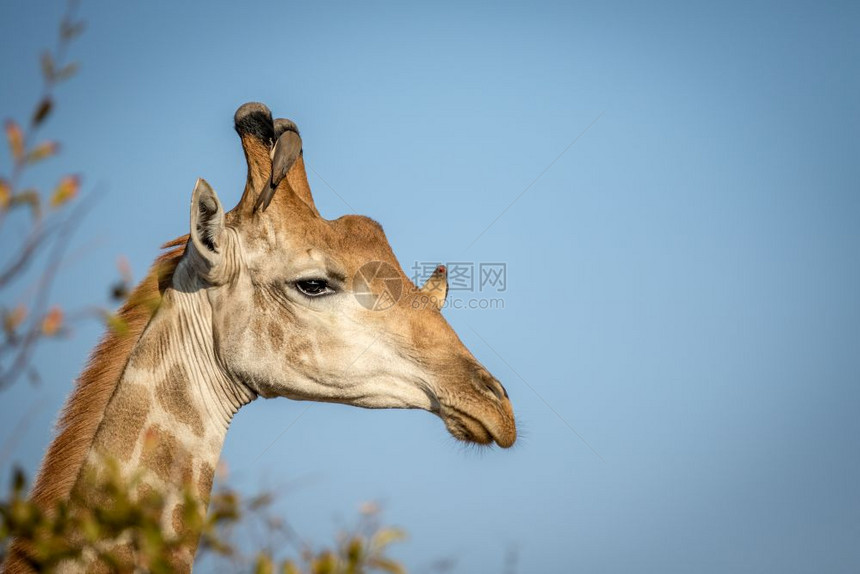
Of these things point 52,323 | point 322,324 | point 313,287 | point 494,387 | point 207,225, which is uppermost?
point 207,225

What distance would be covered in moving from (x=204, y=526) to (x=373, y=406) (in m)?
3.58

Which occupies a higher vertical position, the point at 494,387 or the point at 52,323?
the point at 494,387

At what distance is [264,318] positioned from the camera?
582 centimetres

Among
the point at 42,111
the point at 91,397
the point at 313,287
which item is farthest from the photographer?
the point at 313,287

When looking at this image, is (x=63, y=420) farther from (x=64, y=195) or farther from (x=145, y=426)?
(x=64, y=195)

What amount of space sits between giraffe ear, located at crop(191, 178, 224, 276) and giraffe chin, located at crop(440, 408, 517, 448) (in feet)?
6.92

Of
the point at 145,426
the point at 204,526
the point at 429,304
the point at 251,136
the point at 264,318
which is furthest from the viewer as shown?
the point at 251,136

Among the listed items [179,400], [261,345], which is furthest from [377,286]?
[179,400]

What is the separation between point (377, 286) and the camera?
19.8ft

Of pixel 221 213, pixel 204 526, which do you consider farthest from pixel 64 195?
pixel 221 213

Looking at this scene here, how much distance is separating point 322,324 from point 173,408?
4.08ft

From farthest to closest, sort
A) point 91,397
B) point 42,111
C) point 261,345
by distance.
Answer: point 261,345
point 91,397
point 42,111

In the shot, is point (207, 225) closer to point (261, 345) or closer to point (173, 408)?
point (261, 345)

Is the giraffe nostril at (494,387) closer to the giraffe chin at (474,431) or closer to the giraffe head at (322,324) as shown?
the giraffe head at (322,324)
